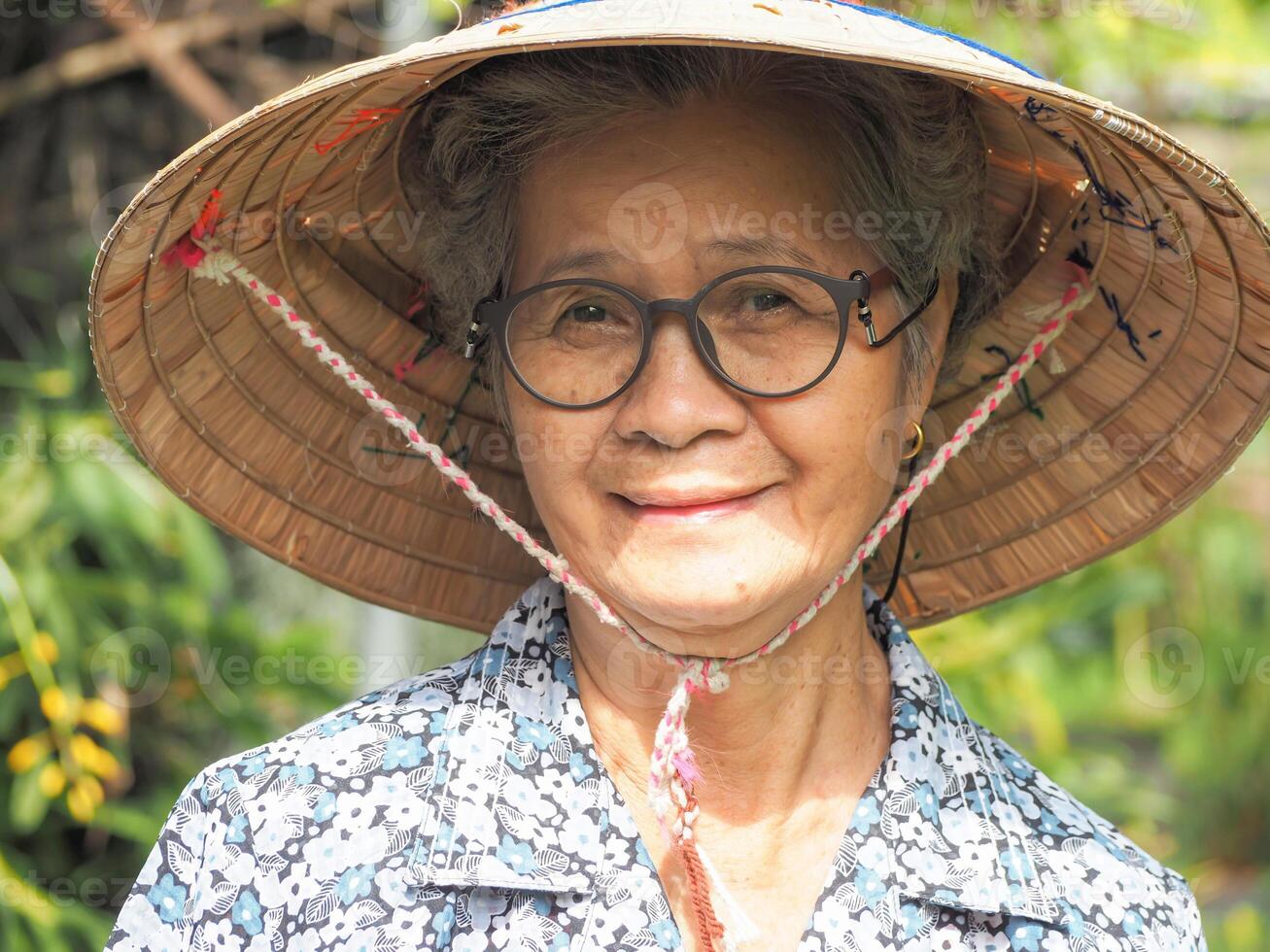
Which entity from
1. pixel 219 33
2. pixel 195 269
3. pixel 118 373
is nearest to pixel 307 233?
pixel 195 269

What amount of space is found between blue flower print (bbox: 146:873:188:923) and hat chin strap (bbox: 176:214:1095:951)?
51 cm

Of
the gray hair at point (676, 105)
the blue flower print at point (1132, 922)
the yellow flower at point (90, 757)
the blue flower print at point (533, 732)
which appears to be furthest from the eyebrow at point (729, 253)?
the yellow flower at point (90, 757)

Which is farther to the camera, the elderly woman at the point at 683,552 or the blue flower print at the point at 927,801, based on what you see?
the blue flower print at the point at 927,801

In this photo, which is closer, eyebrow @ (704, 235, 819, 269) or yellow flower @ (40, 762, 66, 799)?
eyebrow @ (704, 235, 819, 269)

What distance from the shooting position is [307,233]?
1.83 metres

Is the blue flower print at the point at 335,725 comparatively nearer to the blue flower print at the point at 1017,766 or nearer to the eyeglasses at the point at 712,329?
the eyeglasses at the point at 712,329

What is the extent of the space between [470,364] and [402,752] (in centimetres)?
62

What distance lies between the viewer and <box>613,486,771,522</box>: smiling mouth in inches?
58.9

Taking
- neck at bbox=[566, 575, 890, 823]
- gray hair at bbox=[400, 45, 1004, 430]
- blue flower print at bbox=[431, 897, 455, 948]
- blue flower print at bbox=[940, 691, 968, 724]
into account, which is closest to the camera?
blue flower print at bbox=[431, 897, 455, 948]

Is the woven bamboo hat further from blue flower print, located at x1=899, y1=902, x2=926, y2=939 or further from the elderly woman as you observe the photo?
blue flower print, located at x1=899, y1=902, x2=926, y2=939

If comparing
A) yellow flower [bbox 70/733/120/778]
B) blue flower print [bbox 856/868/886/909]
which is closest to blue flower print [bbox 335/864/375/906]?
blue flower print [bbox 856/868/886/909]

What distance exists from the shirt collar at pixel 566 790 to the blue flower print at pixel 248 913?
0.55 ft

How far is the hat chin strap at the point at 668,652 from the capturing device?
4.97 ft

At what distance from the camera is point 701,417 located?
4.83 feet
